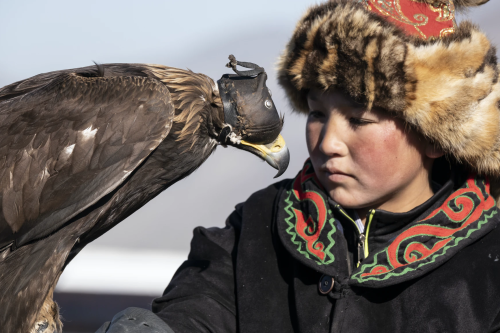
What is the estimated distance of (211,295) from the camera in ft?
8.03

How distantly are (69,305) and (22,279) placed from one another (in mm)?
2626

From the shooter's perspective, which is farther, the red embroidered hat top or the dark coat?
the red embroidered hat top

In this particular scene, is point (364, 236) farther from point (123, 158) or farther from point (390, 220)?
point (123, 158)

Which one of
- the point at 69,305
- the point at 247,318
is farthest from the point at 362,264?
the point at 69,305

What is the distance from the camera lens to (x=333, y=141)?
2.25 m

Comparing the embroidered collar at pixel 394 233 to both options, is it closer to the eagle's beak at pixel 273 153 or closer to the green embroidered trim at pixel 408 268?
the green embroidered trim at pixel 408 268

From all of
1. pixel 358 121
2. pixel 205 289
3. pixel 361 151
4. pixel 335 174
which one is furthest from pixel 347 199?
pixel 205 289

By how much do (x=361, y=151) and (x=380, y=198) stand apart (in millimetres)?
236

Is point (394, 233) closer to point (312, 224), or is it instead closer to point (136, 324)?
point (312, 224)

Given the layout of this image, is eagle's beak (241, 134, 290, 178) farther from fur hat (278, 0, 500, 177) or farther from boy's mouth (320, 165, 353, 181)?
fur hat (278, 0, 500, 177)

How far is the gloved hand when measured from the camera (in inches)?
80.4

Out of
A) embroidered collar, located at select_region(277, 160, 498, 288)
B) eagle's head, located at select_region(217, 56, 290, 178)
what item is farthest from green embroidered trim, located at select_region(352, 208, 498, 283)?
eagle's head, located at select_region(217, 56, 290, 178)

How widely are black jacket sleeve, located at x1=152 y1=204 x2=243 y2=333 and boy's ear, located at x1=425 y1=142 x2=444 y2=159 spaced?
36.9 inches

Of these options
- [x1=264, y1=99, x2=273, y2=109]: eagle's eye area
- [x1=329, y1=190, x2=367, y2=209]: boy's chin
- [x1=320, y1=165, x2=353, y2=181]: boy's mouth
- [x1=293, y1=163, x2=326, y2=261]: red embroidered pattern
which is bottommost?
[x1=293, y1=163, x2=326, y2=261]: red embroidered pattern
